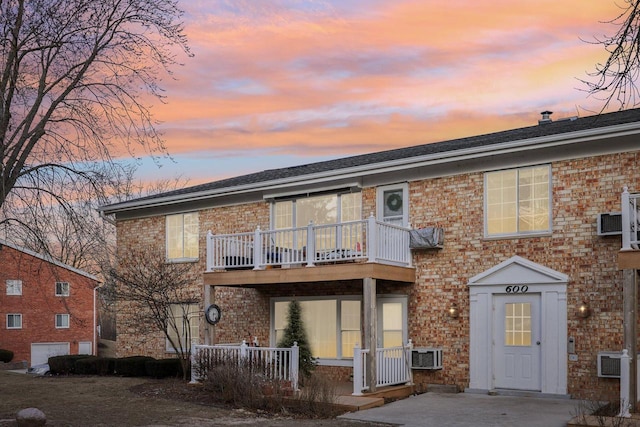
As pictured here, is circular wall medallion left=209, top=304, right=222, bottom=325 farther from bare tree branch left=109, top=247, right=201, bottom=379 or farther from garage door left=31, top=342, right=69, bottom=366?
garage door left=31, top=342, right=69, bottom=366

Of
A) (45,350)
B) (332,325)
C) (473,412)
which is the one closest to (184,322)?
(332,325)

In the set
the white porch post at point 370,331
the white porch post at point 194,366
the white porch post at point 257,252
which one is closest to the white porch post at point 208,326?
the white porch post at point 194,366

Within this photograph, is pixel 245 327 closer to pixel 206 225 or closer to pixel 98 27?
pixel 206 225

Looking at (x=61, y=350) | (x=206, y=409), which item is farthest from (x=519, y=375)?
(x=61, y=350)

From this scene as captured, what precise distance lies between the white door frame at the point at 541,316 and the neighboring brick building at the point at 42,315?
27.5 m

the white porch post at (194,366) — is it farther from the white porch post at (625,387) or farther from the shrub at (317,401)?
the white porch post at (625,387)

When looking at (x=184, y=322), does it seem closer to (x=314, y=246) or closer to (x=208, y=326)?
(x=208, y=326)

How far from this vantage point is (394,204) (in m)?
18.3

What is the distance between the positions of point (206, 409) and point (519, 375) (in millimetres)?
6626

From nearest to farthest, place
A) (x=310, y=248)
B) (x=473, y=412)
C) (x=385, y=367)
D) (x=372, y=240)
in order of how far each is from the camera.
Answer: (x=473, y=412) < (x=372, y=240) < (x=385, y=367) < (x=310, y=248)

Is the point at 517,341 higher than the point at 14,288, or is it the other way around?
the point at 517,341

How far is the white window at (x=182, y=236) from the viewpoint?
2277 centimetres

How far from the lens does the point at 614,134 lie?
47.1 ft

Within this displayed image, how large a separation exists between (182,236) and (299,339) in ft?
22.5
